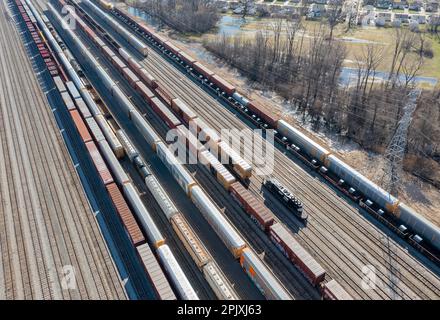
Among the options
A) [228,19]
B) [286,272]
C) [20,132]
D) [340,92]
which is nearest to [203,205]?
[286,272]

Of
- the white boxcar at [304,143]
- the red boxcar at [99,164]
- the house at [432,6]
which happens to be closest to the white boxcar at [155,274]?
the red boxcar at [99,164]

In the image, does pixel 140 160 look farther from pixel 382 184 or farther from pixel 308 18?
pixel 308 18

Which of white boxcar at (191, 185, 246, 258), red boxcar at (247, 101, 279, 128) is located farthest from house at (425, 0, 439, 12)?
white boxcar at (191, 185, 246, 258)

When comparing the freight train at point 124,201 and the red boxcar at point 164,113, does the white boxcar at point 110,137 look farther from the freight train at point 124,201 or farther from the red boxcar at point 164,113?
the red boxcar at point 164,113

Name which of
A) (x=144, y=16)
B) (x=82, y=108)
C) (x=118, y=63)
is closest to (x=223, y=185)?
(x=82, y=108)

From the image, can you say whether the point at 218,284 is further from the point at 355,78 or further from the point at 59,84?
the point at 355,78

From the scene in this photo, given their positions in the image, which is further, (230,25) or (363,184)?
(230,25)
